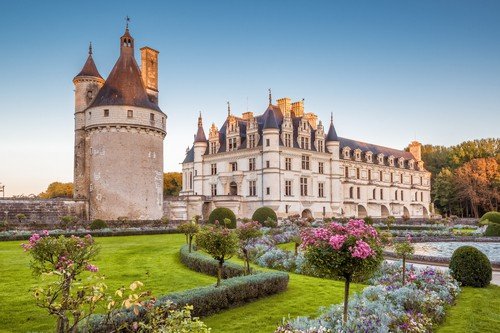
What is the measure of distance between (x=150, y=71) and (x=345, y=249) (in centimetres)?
3573

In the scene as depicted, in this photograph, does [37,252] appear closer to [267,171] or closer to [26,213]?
[26,213]

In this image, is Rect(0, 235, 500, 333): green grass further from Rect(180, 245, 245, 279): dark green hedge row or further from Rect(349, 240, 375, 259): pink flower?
Rect(349, 240, 375, 259): pink flower

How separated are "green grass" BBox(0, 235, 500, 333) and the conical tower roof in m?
18.9

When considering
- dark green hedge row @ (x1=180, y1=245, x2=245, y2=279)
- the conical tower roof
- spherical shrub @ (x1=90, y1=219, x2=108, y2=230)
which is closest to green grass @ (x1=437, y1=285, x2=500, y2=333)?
dark green hedge row @ (x1=180, y1=245, x2=245, y2=279)

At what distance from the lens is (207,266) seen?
45.4 feet

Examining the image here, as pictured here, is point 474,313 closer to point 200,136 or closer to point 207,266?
point 207,266

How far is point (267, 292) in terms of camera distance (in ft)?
36.2

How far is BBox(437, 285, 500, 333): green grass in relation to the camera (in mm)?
8406

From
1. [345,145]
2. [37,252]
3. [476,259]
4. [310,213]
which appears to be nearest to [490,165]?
[345,145]

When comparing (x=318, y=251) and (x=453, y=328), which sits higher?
(x=318, y=251)

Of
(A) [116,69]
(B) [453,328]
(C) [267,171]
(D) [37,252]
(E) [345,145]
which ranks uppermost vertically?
(A) [116,69]

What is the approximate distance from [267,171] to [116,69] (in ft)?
51.3

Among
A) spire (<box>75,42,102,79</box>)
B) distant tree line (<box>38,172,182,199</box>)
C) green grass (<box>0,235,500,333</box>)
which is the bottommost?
green grass (<box>0,235,500,333</box>)

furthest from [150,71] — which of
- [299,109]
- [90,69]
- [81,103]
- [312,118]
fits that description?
[312,118]
